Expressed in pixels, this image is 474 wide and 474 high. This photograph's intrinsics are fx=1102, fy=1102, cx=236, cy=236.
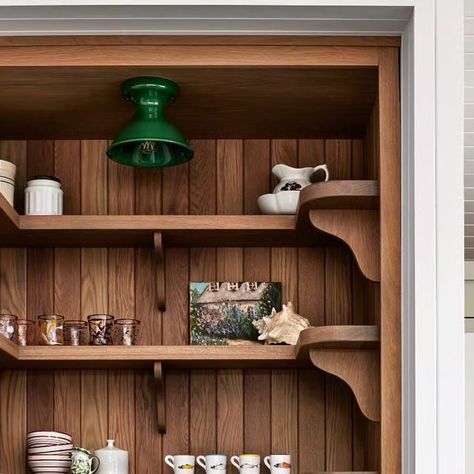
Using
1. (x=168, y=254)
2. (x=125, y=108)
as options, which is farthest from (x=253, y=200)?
(x=125, y=108)

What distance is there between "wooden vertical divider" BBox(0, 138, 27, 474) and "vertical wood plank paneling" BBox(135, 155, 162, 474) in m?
0.30

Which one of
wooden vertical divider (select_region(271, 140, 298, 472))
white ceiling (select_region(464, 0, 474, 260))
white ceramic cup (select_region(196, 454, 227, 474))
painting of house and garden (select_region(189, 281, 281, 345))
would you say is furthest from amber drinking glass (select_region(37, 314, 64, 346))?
white ceiling (select_region(464, 0, 474, 260))

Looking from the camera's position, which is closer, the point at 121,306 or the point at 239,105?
the point at 239,105

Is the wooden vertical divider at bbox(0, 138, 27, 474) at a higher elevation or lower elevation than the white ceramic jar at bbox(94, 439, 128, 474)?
higher

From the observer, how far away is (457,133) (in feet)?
7.62

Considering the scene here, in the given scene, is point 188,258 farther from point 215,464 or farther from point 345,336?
point 345,336

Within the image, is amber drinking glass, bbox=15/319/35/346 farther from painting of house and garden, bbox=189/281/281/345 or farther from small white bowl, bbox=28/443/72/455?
painting of house and garden, bbox=189/281/281/345

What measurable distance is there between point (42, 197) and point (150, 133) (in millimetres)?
383

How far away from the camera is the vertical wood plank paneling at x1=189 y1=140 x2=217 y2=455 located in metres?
2.89

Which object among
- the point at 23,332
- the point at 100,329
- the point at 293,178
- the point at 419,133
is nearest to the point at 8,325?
the point at 23,332

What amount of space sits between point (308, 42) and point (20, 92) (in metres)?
0.71

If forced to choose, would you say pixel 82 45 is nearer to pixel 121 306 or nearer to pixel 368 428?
pixel 121 306

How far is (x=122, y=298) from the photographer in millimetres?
2934

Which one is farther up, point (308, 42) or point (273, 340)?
point (308, 42)
